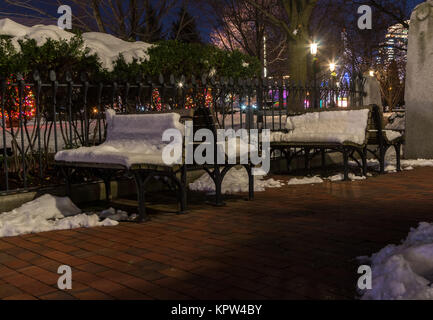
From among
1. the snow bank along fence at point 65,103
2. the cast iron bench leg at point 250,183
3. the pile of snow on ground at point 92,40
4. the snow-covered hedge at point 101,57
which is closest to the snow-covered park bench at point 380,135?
the snow bank along fence at point 65,103

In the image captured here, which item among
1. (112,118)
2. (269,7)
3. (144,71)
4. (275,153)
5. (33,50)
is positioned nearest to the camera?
(112,118)

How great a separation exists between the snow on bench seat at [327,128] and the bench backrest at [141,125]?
2.98m

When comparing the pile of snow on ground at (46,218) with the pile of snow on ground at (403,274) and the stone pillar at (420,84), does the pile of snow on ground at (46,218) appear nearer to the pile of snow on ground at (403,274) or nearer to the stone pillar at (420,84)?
the pile of snow on ground at (403,274)

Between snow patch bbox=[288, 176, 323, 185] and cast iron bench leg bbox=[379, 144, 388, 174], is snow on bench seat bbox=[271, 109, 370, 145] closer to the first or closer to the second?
snow patch bbox=[288, 176, 323, 185]

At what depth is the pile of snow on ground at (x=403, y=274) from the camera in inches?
116

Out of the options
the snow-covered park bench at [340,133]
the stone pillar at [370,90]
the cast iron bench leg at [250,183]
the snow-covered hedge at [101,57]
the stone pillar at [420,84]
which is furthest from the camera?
the stone pillar at [370,90]

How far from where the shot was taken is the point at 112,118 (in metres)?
6.73

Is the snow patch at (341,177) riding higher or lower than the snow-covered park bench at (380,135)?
lower

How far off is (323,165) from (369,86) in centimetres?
412

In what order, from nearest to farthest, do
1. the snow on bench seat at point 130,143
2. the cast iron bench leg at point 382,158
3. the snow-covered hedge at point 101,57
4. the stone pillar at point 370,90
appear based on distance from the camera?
the snow on bench seat at point 130,143
the snow-covered hedge at point 101,57
the cast iron bench leg at point 382,158
the stone pillar at point 370,90

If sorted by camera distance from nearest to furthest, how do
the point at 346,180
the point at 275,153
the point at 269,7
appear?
the point at 346,180 → the point at 275,153 → the point at 269,7

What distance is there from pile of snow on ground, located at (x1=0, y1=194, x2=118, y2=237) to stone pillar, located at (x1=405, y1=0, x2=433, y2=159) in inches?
293
